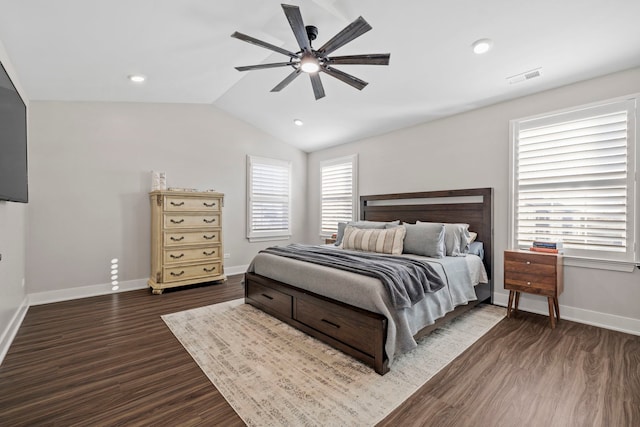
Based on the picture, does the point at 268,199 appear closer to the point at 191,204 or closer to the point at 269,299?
the point at 191,204

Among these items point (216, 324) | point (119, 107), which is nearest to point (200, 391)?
point (216, 324)

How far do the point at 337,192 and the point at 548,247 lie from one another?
3.53 m

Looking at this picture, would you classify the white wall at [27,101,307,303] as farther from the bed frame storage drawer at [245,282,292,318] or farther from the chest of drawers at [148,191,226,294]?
the bed frame storage drawer at [245,282,292,318]

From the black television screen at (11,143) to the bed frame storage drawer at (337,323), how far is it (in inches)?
97.2

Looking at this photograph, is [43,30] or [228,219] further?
[228,219]

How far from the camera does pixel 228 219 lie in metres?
5.42

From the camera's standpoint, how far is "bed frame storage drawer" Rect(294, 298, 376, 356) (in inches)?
87.1

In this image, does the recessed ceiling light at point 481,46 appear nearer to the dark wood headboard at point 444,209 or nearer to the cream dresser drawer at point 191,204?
the dark wood headboard at point 444,209

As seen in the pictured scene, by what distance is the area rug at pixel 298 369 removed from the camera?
69.3 inches

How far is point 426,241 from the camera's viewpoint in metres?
3.35

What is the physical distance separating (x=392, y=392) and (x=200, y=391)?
127cm

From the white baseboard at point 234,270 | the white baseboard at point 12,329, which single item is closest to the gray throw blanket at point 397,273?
the white baseboard at point 12,329

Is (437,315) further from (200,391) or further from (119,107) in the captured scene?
(119,107)

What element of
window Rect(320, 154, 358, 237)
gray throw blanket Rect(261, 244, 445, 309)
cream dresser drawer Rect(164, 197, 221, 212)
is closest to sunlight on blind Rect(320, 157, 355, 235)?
window Rect(320, 154, 358, 237)
